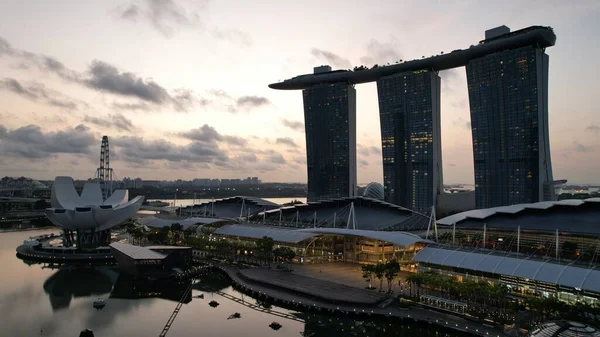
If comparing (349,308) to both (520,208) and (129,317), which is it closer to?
(129,317)

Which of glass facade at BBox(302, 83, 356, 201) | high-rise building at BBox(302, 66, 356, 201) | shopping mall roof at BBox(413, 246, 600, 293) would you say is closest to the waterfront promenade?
shopping mall roof at BBox(413, 246, 600, 293)

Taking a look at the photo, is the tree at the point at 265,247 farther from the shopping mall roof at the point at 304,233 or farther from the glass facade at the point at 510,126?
the glass facade at the point at 510,126

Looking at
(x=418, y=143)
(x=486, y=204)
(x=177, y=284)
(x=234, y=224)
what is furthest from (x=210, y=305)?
(x=418, y=143)

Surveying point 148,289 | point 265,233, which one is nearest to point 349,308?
point 148,289

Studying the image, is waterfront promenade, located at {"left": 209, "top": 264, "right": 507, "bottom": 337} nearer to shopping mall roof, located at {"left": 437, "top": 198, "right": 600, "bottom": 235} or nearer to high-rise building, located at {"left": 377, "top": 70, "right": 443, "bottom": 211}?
shopping mall roof, located at {"left": 437, "top": 198, "right": 600, "bottom": 235}

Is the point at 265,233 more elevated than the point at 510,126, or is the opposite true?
the point at 510,126
